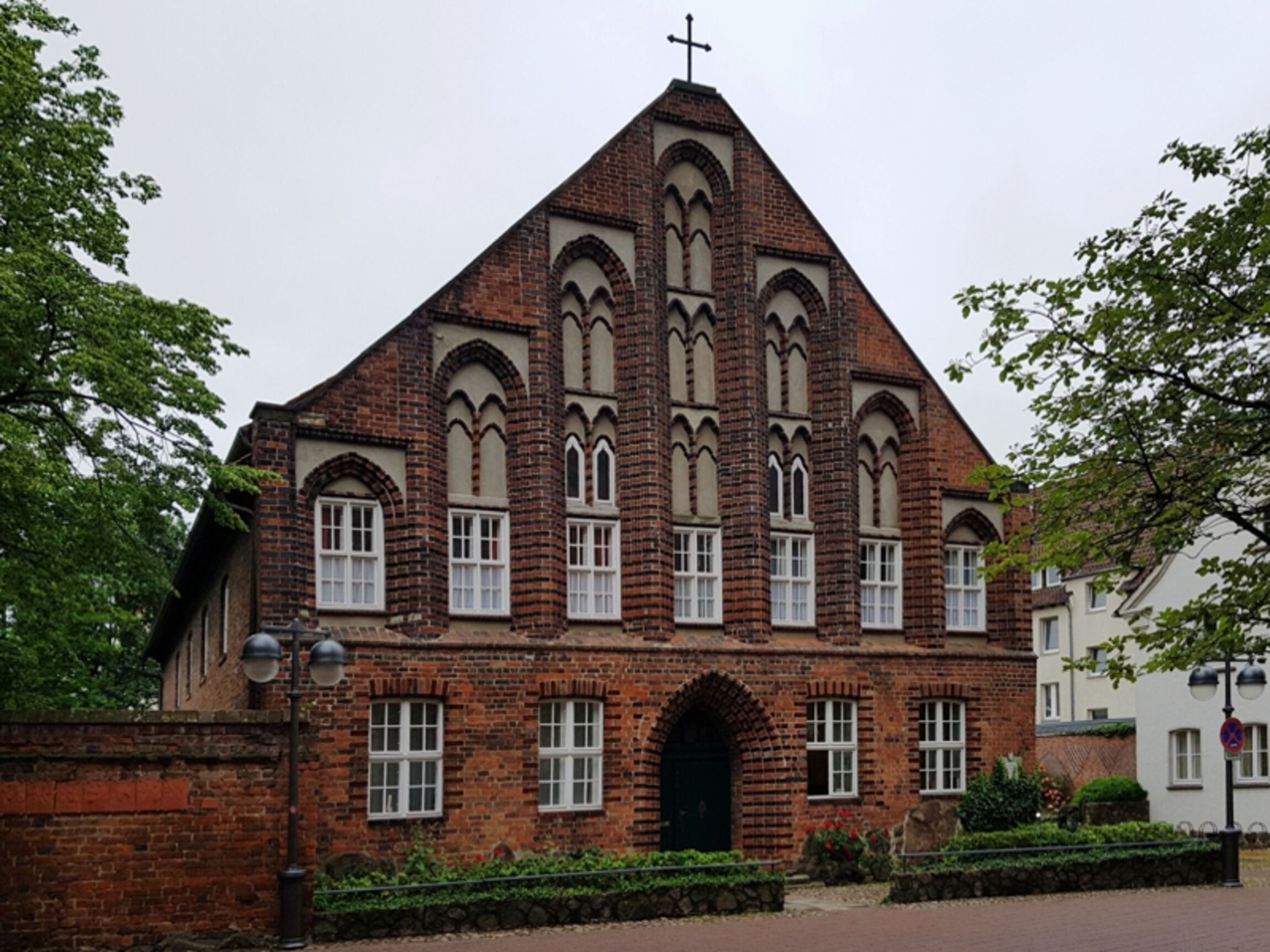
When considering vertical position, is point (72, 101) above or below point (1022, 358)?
above

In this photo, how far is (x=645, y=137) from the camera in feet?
85.4

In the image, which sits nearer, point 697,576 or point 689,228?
point 697,576

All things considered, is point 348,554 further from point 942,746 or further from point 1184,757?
point 1184,757

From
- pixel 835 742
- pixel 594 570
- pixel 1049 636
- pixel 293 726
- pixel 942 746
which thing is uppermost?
pixel 594 570

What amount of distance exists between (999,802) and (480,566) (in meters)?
10.2

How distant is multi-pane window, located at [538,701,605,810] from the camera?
23500 mm

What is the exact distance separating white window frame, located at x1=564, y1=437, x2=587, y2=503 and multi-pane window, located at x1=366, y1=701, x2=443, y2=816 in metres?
4.17

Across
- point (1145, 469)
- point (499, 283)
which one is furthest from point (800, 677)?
point (1145, 469)

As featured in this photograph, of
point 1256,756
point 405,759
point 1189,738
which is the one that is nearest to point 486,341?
point 405,759

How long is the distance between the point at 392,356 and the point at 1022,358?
12.2 metres

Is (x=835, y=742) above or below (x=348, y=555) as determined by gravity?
below

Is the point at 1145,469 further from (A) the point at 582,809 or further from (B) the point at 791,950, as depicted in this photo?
(A) the point at 582,809

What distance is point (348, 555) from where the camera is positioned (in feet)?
74.3

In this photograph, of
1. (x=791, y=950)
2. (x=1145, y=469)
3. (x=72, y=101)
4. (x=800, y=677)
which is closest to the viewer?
(x=1145, y=469)
